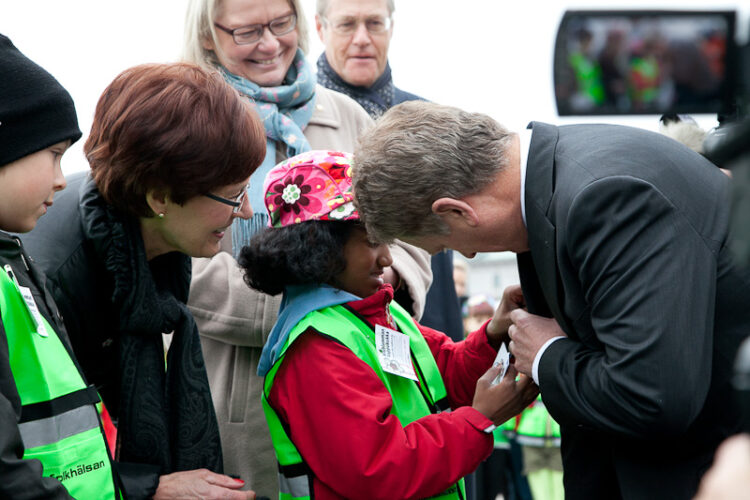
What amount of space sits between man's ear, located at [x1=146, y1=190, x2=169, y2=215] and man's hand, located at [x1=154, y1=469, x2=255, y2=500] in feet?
2.32

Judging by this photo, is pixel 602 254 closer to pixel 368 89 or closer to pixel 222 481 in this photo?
pixel 222 481

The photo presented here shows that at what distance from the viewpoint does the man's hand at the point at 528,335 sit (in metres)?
2.16

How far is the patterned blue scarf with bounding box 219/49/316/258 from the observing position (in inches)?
110

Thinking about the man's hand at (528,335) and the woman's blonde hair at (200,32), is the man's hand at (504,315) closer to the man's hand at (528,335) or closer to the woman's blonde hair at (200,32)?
the man's hand at (528,335)

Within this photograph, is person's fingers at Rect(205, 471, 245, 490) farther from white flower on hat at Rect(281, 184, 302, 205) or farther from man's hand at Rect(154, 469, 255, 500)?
white flower on hat at Rect(281, 184, 302, 205)

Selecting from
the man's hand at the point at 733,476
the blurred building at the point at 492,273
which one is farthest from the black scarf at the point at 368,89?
the blurred building at the point at 492,273

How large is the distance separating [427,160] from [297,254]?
0.59m

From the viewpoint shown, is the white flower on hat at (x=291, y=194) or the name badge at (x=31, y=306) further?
the white flower on hat at (x=291, y=194)

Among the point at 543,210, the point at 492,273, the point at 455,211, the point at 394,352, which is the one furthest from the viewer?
the point at 492,273

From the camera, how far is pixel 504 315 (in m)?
2.67

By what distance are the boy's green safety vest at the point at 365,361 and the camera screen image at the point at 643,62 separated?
1.47 m

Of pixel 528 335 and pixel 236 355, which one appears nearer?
pixel 528 335

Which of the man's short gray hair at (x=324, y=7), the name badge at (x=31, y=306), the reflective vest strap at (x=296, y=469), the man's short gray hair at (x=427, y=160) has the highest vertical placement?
the man's short gray hair at (x=324, y=7)

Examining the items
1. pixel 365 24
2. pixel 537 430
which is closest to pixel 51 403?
pixel 365 24
